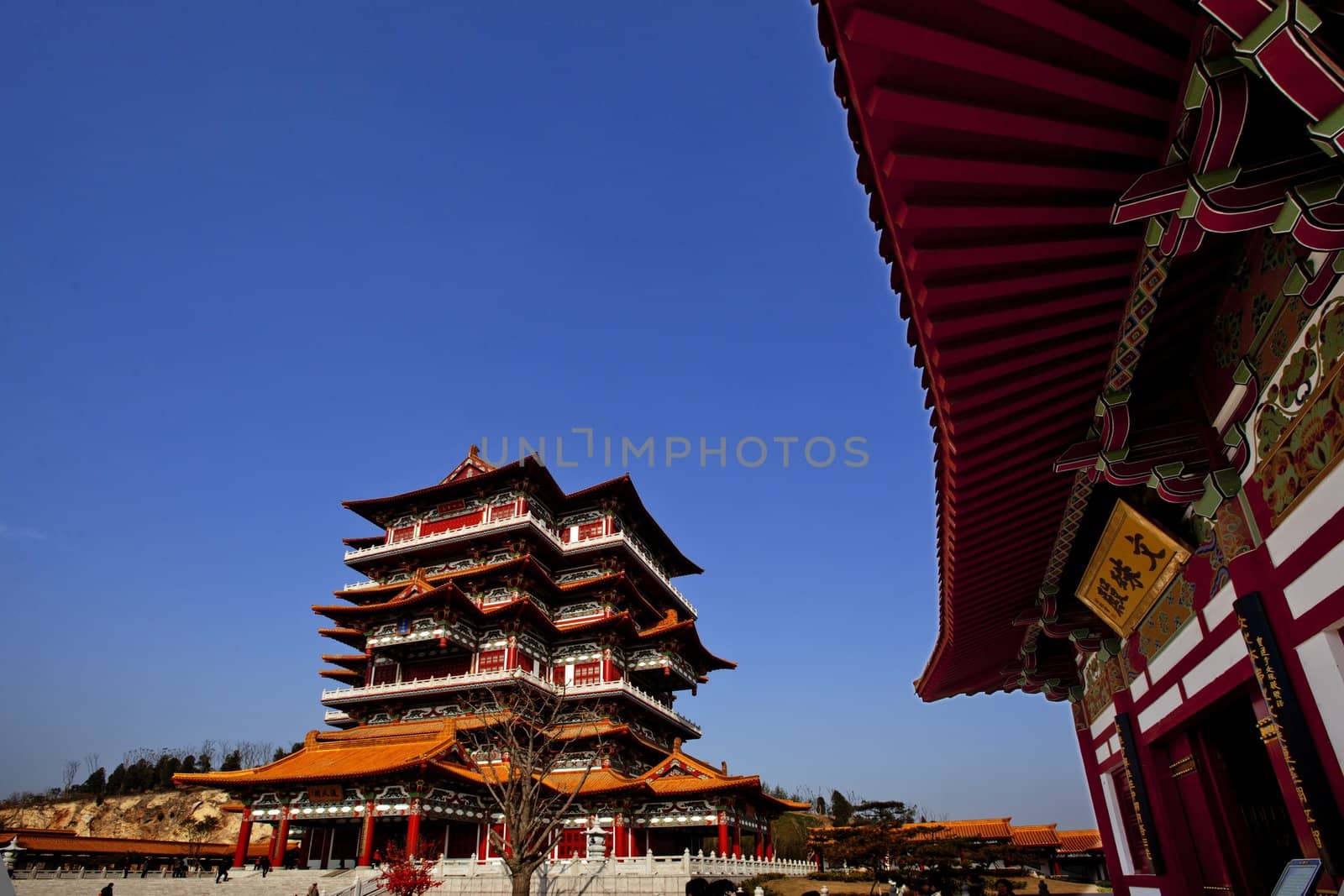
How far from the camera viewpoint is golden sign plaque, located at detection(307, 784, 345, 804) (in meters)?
25.7

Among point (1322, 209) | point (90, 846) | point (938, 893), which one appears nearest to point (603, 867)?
point (938, 893)

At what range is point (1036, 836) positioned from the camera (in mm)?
53281

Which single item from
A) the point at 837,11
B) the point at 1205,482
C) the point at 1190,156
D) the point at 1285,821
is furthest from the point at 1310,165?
the point at 1285,821

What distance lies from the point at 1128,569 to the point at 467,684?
2621 centimetres

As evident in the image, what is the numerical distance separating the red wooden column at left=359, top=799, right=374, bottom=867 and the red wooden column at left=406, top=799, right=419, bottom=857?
1151 mm

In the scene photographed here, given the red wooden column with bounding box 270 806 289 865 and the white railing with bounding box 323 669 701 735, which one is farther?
the white railing with bounding box 323 669 701 735

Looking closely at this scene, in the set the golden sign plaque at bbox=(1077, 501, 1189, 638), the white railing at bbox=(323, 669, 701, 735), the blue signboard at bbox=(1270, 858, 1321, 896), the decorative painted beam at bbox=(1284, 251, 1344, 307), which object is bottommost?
the blue signboard at bbox=(1270, 858, 1321, 896)

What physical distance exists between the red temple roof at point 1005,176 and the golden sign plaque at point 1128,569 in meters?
1.51

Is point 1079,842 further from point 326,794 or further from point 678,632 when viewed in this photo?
point 326,794

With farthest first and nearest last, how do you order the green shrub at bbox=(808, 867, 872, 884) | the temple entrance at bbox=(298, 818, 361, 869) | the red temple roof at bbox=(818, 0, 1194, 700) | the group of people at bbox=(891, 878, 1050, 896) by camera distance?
1. the green shrub at bbox=(808, 867, 872, 884)
2. the temple entrance at bbox=(298, 818, 361, 869)
3. the group of people at bbox=(891, 878, 1050, 896)
4. the red temple roof at bbox=(818, 0, 1194, 700)

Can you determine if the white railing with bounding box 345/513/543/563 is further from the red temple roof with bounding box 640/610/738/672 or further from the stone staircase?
the stone staircase

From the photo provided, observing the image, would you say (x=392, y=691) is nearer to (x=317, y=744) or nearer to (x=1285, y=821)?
(x=317, y=744)

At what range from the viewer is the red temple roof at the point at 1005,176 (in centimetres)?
323

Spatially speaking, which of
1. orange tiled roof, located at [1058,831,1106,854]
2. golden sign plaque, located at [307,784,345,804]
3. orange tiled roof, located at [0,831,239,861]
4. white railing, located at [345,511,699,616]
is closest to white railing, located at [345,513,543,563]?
white railing, located at [345,511,699,616]
